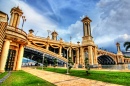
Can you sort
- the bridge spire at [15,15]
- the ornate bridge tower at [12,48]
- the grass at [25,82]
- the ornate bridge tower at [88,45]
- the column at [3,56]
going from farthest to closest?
1. the ornate bridge tower at [88,45]
2. the bridge spire at [15,15]
3. the ornate bridge tower at [12,48]
4. the column at [3,56]
5. the grass at [25,82]

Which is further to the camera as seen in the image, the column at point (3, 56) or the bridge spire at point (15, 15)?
the bridge spire at point (15, 15)

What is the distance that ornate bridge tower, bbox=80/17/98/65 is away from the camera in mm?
59875

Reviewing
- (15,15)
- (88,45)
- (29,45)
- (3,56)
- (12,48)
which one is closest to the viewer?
(3,56)

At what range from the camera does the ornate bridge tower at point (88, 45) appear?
196ft

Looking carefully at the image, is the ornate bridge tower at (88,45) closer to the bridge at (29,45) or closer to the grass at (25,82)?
the bridge at (29,45)

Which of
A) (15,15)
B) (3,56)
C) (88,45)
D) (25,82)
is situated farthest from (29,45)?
(88,45)

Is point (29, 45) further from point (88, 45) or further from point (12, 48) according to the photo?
point (88, 45)

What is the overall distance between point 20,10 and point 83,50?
137ft

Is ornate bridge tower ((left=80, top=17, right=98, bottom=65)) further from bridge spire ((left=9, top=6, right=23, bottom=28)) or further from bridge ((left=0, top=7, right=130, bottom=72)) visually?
bridge spire ((left=9, top=6, right=23, bottom=28))

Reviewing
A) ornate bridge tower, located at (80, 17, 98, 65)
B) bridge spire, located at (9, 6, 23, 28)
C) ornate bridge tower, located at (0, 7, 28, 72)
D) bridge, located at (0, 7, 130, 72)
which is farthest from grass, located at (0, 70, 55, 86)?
ornate bridge tower, located at (80, 17, 98, 65)

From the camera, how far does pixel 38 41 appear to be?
172 ft

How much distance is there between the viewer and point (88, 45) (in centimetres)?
6056

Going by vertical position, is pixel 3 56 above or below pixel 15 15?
below

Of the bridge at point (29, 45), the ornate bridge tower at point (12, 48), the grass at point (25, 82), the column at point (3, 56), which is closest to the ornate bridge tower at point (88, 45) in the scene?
the bridge at point (29, 45)
